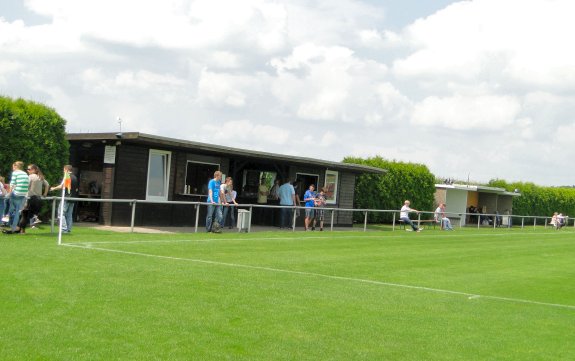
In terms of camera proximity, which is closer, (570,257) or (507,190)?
(570,257)

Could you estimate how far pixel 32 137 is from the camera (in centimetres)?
2059

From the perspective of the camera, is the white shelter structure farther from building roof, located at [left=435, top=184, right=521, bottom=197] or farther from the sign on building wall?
the sign on building wall

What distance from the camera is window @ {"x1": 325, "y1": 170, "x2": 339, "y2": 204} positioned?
102 ft

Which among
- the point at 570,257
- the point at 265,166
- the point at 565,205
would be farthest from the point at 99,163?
the point at 565,205

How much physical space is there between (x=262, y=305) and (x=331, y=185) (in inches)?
884

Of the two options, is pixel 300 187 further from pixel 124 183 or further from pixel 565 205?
pixel 565 205

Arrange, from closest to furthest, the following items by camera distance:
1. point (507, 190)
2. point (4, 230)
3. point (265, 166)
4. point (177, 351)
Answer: point (177, 351) → point (4, 230) → point (265, 166) → point (507, 190)

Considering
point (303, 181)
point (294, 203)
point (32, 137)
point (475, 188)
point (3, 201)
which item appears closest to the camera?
point (3, 201)

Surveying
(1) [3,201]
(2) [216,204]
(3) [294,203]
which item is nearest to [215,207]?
(2) [216,204]

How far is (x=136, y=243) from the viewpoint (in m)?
16.1

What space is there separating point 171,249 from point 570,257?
11.3 metres

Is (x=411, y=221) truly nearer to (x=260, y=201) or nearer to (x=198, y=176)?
(x=260, y=201)

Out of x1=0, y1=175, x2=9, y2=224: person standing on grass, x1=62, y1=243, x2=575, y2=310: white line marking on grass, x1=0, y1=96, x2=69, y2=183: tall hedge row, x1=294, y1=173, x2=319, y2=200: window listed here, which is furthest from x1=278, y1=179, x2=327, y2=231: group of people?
x1=62, y1=243, x2=575, y2=310: white line marking on grass

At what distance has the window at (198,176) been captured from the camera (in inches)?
976
